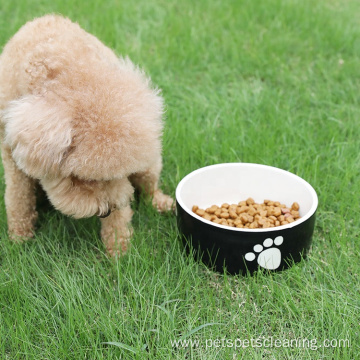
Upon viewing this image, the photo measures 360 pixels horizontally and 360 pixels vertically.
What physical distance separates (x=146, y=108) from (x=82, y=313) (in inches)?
34.8

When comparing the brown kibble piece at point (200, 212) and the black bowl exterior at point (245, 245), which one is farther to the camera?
the brown kibble piece at point (200, 212)

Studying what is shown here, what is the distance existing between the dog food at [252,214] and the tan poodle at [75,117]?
544 mm

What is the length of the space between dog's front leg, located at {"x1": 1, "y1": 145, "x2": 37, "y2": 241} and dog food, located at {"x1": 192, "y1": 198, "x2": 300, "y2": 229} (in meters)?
0.86

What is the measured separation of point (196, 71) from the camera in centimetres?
405

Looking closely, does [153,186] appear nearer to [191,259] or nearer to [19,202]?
[191,259]

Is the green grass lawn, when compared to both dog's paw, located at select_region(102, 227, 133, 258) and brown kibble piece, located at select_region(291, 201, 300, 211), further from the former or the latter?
brown kibble piece, located at select_region(291, 201, 300, 211)

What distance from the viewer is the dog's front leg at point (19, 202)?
2523 millimetres

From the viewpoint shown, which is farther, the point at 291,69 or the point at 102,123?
the point at 291,69

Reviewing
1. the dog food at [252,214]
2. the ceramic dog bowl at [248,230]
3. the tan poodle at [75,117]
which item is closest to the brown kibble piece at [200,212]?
the dog food at [252,214]

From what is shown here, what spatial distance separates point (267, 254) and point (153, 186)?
812 mm

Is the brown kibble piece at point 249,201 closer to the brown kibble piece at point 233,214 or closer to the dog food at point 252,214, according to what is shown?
the dog food at point 252,214

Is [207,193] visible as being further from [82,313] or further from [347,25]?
[347,25]

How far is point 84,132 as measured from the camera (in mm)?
1931

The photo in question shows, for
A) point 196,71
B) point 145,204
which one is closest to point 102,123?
point 145,204
